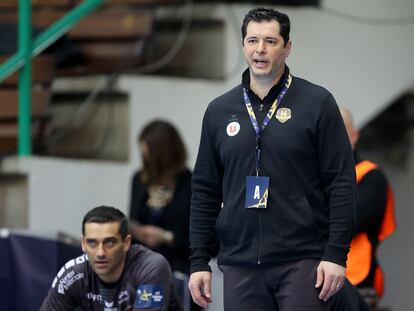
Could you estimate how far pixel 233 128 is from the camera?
4.86 metres

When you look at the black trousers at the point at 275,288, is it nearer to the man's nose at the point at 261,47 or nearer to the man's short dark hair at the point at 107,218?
the man's nose at the point at 261,47

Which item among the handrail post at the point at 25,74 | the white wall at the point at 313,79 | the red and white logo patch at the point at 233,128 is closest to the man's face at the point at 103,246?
the red and white logo patch at the point at 233,128

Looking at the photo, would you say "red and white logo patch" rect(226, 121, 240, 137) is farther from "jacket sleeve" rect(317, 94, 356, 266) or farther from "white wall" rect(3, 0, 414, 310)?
"white wall" rect(3, 0, 414, 310)

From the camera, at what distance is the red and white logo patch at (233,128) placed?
4850mm

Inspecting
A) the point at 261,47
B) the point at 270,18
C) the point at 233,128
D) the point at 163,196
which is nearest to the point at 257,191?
the point at 233,128

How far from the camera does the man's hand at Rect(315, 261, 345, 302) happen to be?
4.66m

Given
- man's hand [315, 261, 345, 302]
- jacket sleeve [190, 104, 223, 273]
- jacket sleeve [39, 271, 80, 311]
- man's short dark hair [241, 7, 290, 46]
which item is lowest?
jacket sleeve [39, 271, 80, 311]

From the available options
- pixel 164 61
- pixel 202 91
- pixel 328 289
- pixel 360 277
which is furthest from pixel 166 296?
pixel 164 61

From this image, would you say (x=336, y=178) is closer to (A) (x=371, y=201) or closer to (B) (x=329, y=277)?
(B) (x=329, y=277)

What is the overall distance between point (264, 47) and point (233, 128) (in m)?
0.35

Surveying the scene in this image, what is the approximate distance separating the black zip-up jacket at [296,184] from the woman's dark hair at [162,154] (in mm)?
2811

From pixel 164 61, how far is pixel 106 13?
21.8 inches

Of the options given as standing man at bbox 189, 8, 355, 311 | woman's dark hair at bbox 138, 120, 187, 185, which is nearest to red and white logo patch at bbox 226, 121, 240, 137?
standing man at bbox 189, 8, 355, 311

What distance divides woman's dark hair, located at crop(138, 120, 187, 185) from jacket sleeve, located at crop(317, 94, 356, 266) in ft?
9.60
